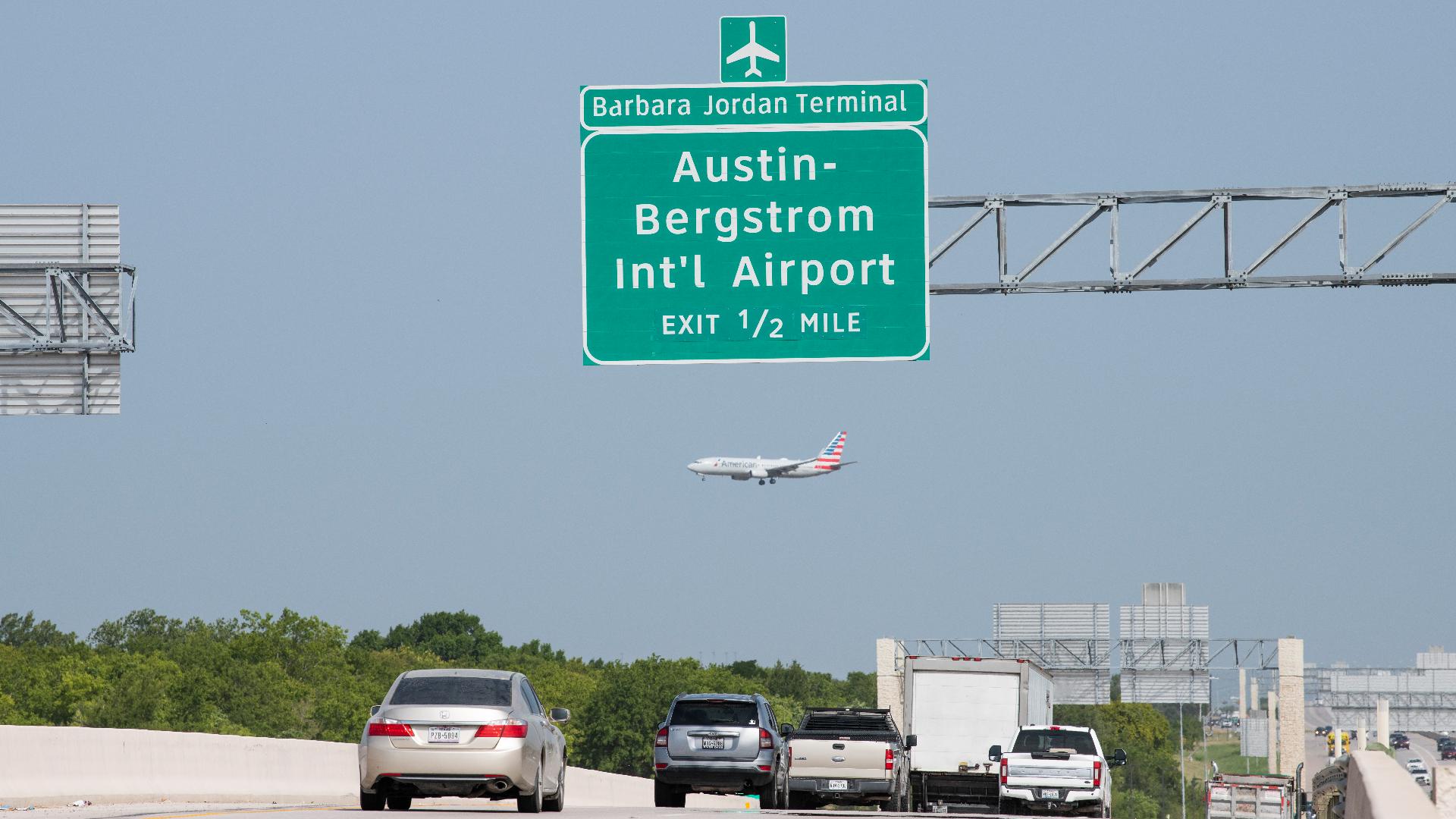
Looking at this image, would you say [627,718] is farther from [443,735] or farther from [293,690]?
[443,735]

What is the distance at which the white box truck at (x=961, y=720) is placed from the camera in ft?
124

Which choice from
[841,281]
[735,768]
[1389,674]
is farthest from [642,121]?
[1389,674]

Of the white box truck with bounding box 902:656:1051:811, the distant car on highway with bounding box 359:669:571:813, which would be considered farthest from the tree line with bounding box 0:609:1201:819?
the distant car on highway with bounding box 359:669:571:813

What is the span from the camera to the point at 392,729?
22016mm

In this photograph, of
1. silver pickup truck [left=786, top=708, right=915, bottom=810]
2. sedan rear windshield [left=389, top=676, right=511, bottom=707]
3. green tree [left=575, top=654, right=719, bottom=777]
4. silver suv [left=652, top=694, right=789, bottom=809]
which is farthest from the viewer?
green tree [left=575, top=654, right=719, bottom=777]

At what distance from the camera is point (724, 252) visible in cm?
2612

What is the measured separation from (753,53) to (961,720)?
53.8ft

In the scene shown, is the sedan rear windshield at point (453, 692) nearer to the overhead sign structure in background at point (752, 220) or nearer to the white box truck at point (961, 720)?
the overhead sign structure in background at point (752, 220)

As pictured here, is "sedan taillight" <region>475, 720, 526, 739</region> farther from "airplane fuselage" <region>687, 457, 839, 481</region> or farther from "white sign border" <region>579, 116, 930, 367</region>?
"airplane fuselage" <region>687, 457, 839, 481</region>

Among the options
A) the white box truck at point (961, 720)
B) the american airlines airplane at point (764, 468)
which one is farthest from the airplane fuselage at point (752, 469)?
the white box truck at point (961, 720)

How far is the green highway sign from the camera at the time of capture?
26047mm

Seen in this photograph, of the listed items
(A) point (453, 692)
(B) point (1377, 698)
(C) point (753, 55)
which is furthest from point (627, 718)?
(A) point (453, 692)

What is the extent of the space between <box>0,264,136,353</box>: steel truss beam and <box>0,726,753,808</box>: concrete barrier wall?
6.62 m

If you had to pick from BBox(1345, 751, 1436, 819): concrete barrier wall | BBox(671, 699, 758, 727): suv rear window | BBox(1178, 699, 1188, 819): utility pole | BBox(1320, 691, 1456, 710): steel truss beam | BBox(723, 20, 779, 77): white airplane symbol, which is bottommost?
BBox(1178, 699, 1188, 819): utility pole
